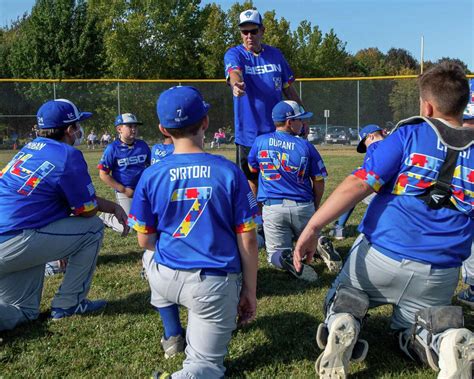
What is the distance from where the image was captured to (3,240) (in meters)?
3.58

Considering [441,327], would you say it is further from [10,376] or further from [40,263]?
[40,263]

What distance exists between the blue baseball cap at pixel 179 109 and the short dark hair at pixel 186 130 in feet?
0.06

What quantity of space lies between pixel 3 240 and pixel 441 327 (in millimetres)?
2936

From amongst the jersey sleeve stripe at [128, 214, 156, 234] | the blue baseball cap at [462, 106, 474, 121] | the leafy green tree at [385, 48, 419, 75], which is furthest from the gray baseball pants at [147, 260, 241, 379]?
the leafy green tree at [385, 48, 419, 75]

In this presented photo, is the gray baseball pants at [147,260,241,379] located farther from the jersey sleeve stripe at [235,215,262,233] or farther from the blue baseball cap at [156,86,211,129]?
the blue baseball cap at [156,86,211,129]

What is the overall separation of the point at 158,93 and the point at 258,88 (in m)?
15.0

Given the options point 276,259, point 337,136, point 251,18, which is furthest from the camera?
point 337,136

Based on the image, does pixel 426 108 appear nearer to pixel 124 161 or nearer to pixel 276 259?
pixel 276 259

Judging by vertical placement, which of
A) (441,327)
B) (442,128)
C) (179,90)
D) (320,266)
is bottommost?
(320,266)

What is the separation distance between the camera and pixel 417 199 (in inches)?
108

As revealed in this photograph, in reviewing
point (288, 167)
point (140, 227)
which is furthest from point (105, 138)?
point (140, 227)

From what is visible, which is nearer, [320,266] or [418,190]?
[418,190]

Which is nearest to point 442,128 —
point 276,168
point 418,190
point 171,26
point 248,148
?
point 418,190

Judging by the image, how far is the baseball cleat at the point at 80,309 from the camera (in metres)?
3.84
